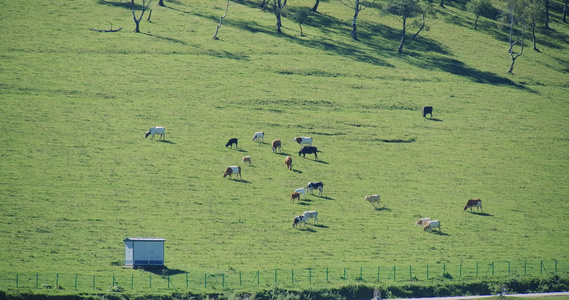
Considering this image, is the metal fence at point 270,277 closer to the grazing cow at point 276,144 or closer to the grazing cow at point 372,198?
A: the grazing cow at point 372,198

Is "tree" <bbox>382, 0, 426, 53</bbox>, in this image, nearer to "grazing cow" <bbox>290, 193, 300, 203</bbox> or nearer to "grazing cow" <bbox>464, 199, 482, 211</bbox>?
"grazing cow" <bbox>464, 199, 482, 211</bbox>

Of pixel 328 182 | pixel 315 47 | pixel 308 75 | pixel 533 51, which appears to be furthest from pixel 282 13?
pixel 328 182

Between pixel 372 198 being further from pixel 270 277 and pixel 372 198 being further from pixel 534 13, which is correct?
pixel 534 13

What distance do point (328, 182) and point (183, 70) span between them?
3123 centimetres

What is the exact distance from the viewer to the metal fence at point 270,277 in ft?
120

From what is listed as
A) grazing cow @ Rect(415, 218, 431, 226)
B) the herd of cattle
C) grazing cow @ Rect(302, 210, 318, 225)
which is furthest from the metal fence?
grazing cow @ Rect(302, 210, 318, 225)

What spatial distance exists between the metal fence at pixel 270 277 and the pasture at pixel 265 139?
124 cm

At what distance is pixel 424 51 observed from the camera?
95500 mm

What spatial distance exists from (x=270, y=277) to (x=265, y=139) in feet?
87.4

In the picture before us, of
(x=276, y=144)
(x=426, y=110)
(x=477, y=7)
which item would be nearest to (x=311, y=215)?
(x=276, y=144)

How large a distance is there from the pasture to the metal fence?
1237 mm

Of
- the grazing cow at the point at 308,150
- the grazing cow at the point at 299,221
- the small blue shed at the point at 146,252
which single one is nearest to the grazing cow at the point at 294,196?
the grazing cow at the point at 299,221

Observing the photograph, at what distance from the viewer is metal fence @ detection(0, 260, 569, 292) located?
3672 centimetres

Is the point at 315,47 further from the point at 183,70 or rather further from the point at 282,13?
the point at 183,70
